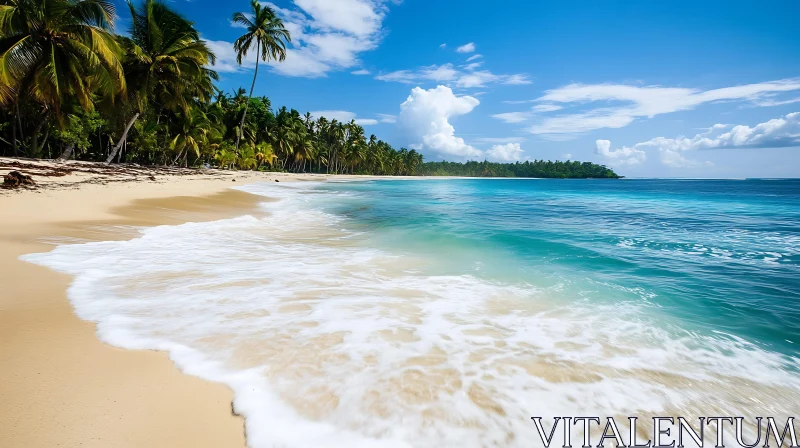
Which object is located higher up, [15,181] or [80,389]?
[15,181]

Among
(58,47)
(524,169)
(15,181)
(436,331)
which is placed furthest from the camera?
(524,169)

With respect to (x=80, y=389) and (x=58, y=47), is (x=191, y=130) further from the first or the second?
(x=80, y=389)

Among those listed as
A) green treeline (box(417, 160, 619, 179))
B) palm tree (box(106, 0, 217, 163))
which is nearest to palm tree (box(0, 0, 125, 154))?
palm tree (box(106, 0, 217, 163))

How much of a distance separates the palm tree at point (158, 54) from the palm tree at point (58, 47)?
15.0ft

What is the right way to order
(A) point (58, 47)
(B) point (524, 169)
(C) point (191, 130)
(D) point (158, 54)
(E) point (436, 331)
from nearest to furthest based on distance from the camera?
(E) point (436, 331), (A) point (58, 47), (D) point (158, 54), (C) point (191, 130), (B) point (524, 169)

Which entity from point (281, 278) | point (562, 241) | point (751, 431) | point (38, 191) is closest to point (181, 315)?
→ point (281, 278)

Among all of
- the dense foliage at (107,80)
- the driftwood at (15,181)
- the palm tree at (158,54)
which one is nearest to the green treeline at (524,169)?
the dense foliage at (107,80)

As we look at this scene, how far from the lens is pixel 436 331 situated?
11.7 feet

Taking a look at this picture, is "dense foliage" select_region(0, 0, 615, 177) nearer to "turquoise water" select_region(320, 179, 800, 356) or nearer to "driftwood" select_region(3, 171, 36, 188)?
"driftwood" select_region(3, 171, 36, 188)

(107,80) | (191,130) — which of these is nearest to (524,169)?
(191,130)

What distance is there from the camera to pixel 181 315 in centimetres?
344

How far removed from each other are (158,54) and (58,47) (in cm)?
688

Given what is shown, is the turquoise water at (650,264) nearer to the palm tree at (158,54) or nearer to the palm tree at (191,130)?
the palm tree at (158,54)

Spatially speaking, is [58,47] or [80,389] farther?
[58,47]
